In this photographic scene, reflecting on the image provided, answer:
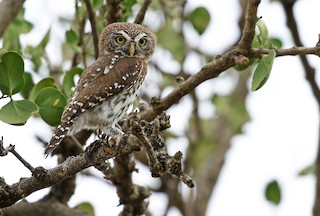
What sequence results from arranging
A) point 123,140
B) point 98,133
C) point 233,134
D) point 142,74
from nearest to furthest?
point 123,140 < point 98,133 < point 142,74 < point 233,134

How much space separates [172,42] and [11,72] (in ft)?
8.42

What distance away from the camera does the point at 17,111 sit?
3.47 metres

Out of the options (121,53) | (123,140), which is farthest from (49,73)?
(123,140)

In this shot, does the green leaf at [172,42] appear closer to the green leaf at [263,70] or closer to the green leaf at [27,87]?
the green leaf at [27,87]

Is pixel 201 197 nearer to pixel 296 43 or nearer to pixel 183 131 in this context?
pixel 183 131

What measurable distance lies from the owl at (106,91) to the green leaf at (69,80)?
0.15 ft

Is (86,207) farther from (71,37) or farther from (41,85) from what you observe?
(41,85)

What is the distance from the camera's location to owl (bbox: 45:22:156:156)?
13.4 feet

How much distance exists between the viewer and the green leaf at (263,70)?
3541mm

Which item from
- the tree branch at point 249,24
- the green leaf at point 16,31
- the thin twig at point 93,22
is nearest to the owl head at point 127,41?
the thin twig at point 93,22

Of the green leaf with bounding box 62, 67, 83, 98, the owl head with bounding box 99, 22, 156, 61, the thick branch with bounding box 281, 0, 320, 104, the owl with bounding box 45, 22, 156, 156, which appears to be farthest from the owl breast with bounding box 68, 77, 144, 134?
the thick branch with bounding box 281, 0, 320, 104

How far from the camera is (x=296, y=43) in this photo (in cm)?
511

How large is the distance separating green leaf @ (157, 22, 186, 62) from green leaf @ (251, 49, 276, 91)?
7.77 feet

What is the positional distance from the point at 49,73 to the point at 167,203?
57.6 inches
